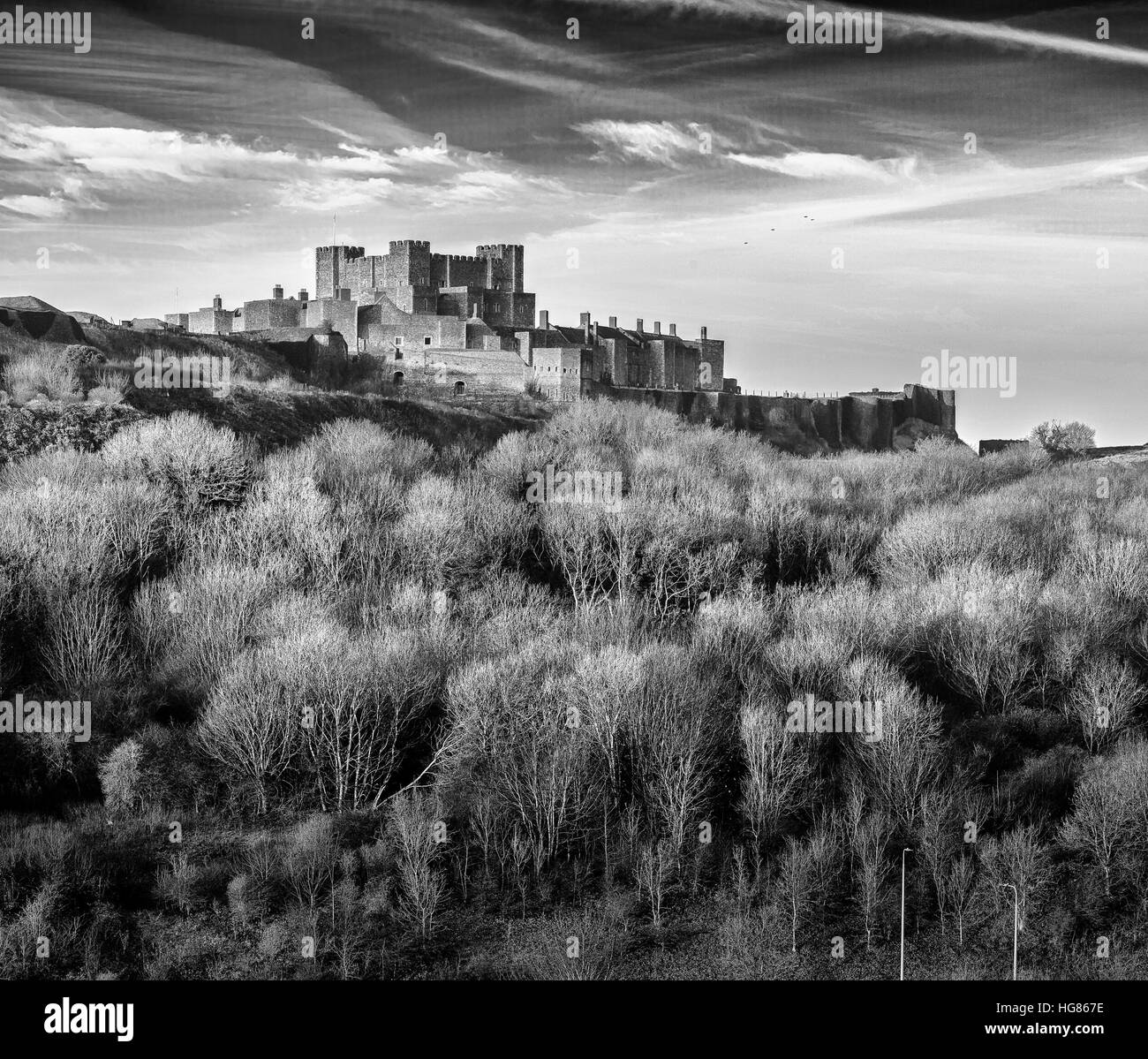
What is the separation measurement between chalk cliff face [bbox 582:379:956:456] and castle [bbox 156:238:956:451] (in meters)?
0.08

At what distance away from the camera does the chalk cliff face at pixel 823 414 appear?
225 ft

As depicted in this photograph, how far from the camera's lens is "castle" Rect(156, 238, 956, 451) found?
63.7m

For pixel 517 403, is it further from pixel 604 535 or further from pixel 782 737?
pixel 782 737

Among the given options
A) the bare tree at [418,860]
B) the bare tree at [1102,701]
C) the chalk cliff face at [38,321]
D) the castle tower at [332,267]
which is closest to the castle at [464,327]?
the castle tower at [332,267]

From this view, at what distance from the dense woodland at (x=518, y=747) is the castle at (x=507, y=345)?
70.6 feet

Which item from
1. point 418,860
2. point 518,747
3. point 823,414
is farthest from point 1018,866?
point 823,414

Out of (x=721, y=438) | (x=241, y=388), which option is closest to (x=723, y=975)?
(x=241, y=388)

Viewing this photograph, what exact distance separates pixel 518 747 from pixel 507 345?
3870cm

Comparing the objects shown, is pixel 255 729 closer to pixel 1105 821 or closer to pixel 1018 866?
pixel 1018 866

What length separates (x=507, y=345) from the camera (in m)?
65.4

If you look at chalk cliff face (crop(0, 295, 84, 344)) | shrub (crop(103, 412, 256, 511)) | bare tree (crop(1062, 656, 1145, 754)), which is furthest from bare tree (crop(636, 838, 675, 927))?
chalk cliff face (crop(0, 295, 84, 344))

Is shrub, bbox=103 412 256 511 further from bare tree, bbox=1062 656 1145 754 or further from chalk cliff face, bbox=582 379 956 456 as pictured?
chalk cliff face, bbox=582 379 956 456

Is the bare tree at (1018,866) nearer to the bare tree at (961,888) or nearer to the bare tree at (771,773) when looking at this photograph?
the bare tree at (961,888)

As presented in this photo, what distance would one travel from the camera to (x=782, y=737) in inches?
1136
